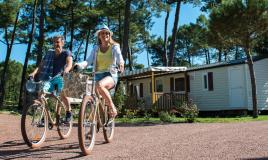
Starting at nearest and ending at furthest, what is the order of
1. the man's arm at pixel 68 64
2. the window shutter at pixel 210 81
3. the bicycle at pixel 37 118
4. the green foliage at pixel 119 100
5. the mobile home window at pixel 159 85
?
the bicycle at pixel 37 118 → the man's arm at pixel 68 64 → the green foliage at pixel 119 100 → the window shutter at pixel 210 81 → the mobile home window at pixel 159 85

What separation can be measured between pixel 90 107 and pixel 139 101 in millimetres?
15600

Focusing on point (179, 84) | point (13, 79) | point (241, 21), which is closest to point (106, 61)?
point (241, 21)

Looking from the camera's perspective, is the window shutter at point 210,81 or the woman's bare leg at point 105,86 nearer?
the woman's bare leg at point 105,86

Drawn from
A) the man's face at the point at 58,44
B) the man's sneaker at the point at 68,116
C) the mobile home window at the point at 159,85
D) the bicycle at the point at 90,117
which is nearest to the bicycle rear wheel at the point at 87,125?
the bicycle at the point at 90,117

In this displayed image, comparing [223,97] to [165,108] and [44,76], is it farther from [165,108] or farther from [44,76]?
[44,76]

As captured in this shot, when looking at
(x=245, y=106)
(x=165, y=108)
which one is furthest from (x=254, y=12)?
(x=165, y=108)

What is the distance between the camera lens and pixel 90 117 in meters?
5.42

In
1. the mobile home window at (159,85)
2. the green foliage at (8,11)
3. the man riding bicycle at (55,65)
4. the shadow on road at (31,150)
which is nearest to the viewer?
the shadow on road at (31,150)

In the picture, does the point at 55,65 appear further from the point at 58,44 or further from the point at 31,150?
the point at 31,150

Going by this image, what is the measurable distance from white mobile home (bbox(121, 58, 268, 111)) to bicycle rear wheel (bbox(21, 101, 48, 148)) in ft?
48.9

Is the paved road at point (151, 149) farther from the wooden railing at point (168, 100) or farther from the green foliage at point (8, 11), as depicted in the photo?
the green foliage at point (8, 11)

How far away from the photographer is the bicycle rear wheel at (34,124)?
563cm

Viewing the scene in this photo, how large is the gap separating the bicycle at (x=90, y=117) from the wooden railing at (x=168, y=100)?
47.5ft

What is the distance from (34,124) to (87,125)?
3.07 feet
